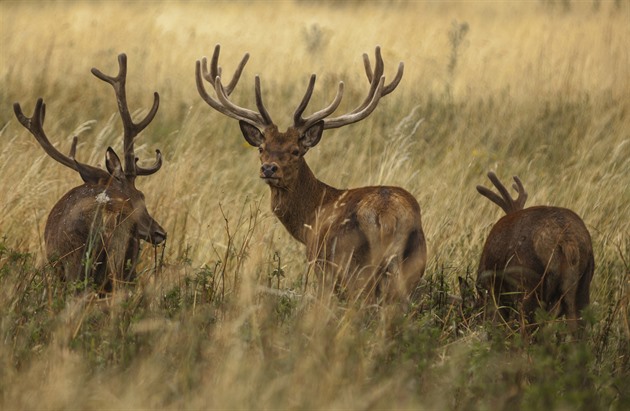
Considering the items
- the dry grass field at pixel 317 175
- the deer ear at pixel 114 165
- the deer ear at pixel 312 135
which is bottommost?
the dry grass field at pixel 317 175

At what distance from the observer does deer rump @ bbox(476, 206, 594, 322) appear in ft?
19.9

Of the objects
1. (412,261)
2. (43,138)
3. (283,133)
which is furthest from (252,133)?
(412,261)

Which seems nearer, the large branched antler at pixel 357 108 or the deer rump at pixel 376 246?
the deer rump at pixel 376 246

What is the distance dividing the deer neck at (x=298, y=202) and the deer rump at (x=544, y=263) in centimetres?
160

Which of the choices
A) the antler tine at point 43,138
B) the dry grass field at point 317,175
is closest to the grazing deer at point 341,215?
the dry grass field at point 317,175

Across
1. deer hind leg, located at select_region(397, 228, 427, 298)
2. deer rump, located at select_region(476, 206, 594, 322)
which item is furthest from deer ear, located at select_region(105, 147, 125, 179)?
deer rump, located at select_region(476, 206, 594, 322)

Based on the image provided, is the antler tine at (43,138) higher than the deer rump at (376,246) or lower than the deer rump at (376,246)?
higher

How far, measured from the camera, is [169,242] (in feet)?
26.1

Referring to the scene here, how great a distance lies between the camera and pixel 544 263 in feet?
20.1

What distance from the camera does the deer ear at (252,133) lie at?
7.75 metres

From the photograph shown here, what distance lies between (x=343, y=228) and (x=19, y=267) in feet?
5.78

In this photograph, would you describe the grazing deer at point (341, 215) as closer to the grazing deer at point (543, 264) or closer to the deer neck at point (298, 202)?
the deer neck at point (298, 202)

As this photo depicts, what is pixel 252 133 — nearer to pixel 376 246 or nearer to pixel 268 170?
pixel 268 170

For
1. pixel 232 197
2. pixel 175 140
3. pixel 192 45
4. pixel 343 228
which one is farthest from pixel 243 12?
pixel 343 228
